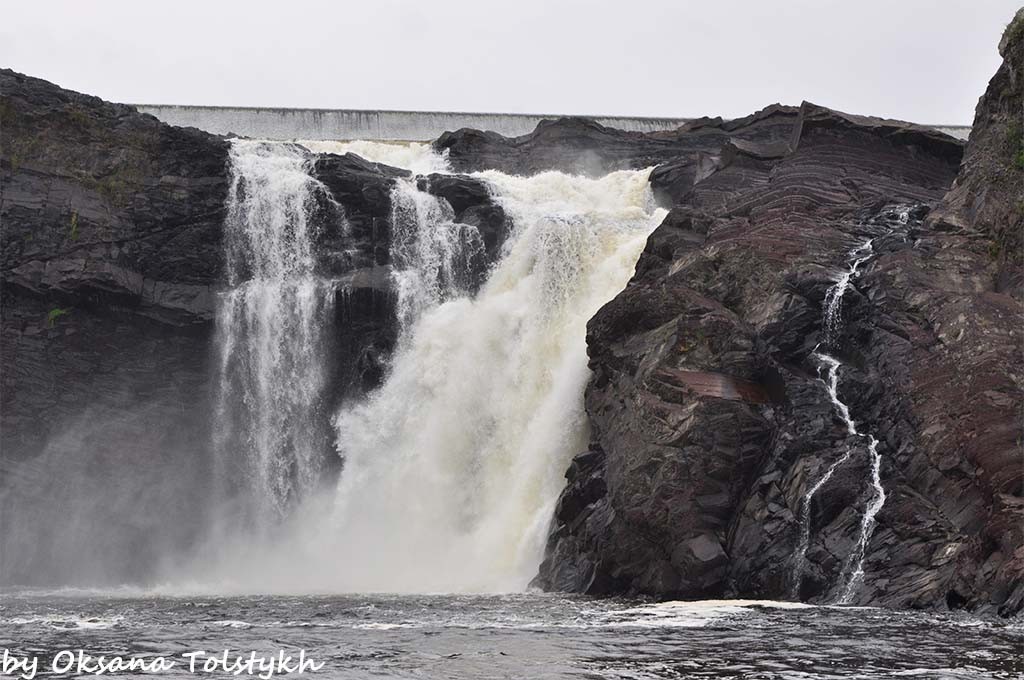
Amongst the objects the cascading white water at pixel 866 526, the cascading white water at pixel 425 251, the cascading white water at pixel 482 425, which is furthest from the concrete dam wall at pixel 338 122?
the cascading white water at pixel 866 526

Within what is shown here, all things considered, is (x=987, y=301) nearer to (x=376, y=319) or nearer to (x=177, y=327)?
(x=376, y=319)

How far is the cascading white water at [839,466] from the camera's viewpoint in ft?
86.7

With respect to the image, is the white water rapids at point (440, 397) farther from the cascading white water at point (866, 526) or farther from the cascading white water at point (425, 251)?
the cascading white water at point (866, 526)

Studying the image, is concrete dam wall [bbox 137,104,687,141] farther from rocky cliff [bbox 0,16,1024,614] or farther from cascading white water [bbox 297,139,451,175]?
rocky cliff [bbox 0,16,1024,614]

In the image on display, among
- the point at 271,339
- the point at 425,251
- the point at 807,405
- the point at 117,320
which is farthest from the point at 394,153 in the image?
the point at 807,405

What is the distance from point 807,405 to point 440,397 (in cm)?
1296

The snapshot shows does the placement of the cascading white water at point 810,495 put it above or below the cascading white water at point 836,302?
below

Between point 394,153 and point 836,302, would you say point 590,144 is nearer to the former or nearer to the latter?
point 394,153

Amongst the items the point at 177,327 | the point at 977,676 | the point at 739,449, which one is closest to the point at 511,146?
the point at 177,327

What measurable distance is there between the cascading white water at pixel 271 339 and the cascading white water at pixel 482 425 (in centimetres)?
214

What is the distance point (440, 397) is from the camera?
38.9 metres

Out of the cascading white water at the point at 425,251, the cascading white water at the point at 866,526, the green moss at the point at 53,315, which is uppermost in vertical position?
the cascading white water at the point at 425,251

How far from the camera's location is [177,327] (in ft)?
140

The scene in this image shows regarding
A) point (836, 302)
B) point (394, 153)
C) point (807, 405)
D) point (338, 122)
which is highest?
point (338, 122)
